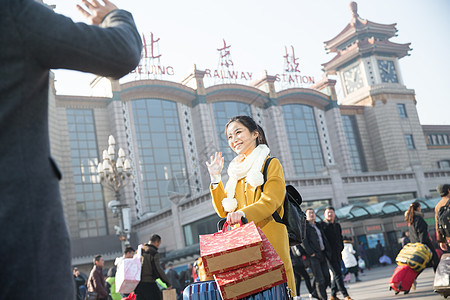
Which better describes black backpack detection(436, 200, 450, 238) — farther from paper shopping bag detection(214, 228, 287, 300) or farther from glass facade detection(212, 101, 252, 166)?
glass facade detection(212, 101, 252, 166)

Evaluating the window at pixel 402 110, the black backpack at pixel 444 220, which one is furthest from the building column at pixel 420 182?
the black backpack at pixel 444 220

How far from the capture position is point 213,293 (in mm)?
3211

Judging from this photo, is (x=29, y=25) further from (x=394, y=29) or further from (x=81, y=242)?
(x=394, y=29)

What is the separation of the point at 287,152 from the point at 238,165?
127ft

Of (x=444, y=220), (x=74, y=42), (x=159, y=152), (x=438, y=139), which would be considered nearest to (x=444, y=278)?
(x=444, y=220)

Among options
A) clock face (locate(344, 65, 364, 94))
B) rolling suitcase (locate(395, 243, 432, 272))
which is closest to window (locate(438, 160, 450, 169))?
clock face (locate(344, 65, 364, 94))

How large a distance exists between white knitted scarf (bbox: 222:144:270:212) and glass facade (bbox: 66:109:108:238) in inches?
1296

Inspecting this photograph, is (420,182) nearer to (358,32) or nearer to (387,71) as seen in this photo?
(387,71)

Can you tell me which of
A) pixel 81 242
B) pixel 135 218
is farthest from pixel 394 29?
pixel 81 242

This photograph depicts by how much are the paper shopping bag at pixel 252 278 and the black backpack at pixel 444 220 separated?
532cm

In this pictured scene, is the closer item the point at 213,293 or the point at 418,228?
the point at 213,293

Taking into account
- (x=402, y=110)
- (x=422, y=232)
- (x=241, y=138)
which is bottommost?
(x=422, y=232)

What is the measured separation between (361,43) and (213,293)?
171 ft

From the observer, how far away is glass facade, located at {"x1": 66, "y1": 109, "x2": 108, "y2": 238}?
35.4 meters
